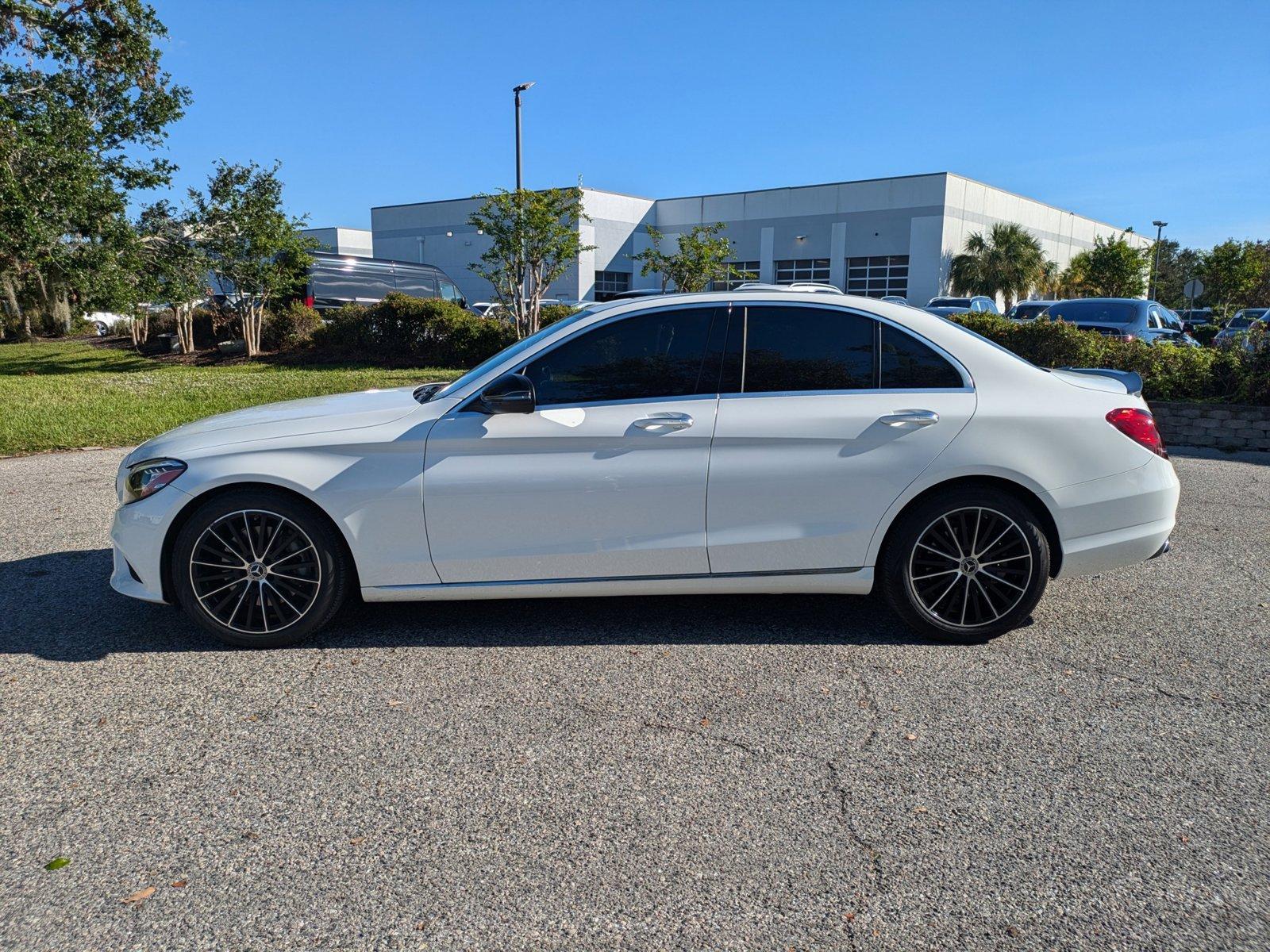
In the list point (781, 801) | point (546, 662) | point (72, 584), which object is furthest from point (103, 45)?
point (781, 801)

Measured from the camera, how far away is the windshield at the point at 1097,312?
54.0ft

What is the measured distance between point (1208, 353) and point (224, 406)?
13.4 meters

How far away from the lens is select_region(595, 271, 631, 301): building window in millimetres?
50250

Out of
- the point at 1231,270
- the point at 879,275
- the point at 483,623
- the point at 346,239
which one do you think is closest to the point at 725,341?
the point at 483,623

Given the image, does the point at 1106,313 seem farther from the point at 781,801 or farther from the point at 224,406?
the point at 781,801

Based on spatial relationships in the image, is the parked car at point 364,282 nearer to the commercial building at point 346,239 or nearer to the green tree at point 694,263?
the green tree at point 694,263

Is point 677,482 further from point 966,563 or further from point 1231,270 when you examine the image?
point 1231,270

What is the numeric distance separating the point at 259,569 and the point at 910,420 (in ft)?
10.2

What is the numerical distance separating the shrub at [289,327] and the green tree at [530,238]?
4731 millimetres

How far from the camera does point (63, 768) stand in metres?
3.39

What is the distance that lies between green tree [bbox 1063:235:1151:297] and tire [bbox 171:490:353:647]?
53.3 m

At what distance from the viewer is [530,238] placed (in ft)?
66.1

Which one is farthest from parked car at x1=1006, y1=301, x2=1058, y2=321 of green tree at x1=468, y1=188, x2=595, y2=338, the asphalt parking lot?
the asphalt parking lot

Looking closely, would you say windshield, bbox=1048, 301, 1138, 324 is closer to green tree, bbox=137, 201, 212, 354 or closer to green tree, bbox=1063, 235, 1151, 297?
green tree, bbox=137, 201, 212, 354
